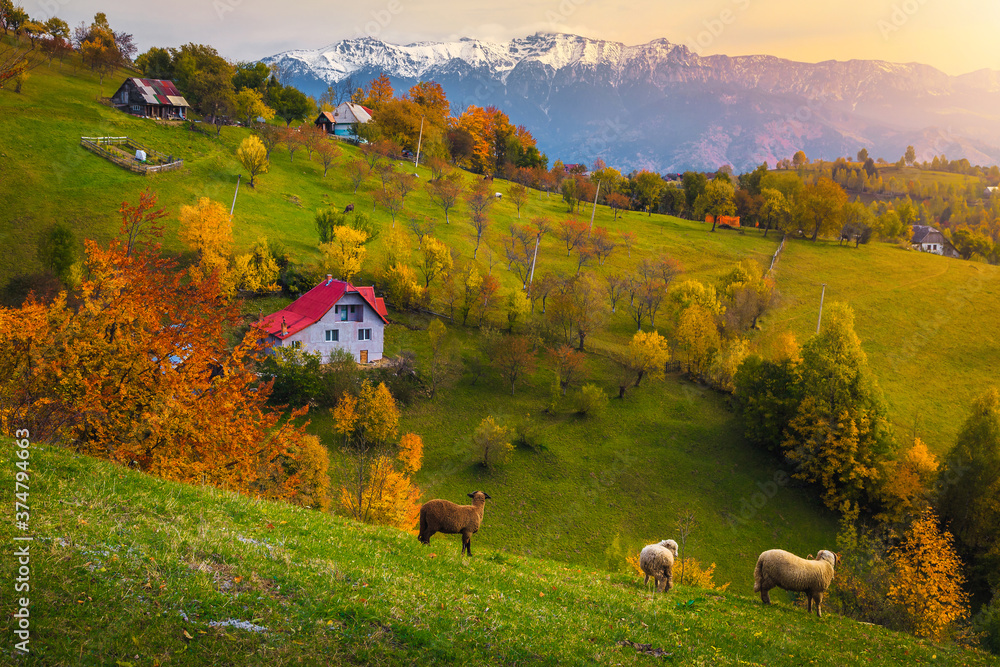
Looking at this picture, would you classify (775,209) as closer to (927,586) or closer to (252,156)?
(927,586)

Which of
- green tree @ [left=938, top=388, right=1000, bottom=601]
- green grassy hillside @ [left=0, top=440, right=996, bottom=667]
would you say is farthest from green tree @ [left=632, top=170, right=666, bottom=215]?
green grassy hillside @ [left=0, top=440, right=996, bottom=667]

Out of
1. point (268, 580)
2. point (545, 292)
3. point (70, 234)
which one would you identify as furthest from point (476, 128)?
point (268, 580)

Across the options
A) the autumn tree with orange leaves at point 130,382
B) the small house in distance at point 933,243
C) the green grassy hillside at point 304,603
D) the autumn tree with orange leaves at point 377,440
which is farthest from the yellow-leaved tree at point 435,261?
the small house in distance at point 933,243

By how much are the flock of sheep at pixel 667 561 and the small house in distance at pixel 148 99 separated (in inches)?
4426

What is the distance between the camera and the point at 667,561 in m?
17.3

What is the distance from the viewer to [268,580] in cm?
1025

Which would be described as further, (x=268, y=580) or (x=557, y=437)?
(x=557, y=437)

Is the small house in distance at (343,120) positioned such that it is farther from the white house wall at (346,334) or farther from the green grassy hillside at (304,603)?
the green grassy hillside at (304,603)

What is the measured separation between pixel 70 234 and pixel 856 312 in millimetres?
104791

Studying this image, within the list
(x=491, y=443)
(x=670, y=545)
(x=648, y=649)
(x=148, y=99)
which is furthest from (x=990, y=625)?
(x=148, y=99)

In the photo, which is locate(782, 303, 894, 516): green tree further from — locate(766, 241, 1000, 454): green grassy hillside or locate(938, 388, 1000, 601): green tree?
locate(766, 241, 1000, 454): green grassy hillside

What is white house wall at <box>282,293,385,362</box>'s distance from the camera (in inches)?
2311

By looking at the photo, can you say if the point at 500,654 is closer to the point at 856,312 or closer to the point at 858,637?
the point at 858,637

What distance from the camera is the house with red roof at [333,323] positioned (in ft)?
191
